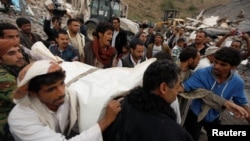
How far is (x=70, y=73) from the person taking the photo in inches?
79.9

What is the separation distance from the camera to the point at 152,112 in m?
1.47

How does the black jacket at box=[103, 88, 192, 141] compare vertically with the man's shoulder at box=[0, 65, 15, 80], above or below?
below

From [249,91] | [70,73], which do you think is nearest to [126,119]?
[70,73]

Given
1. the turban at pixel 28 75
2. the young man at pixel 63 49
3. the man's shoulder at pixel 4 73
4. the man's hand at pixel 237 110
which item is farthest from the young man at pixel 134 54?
the turban at pixel 28 75

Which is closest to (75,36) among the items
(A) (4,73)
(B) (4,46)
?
(B) (4,46)

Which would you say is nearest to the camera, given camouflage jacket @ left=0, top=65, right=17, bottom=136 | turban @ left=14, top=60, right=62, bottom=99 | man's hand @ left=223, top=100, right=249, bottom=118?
turban @ left=14, top=60, right=62, bottom=99

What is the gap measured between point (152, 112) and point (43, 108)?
1.94 ft

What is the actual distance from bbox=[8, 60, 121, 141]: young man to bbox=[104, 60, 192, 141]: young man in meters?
0.07

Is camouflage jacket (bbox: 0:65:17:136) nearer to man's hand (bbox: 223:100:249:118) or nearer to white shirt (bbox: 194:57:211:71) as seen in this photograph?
man's hand (bbox: 223:100:249:118)

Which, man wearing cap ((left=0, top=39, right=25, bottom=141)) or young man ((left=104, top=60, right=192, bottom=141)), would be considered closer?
young man ((left=104, top=60, right=192, bottom=141))

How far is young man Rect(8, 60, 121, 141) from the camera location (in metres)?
1.41

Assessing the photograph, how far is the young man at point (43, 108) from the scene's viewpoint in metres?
1.41

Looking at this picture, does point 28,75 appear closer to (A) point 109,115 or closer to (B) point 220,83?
(A) point 109,115

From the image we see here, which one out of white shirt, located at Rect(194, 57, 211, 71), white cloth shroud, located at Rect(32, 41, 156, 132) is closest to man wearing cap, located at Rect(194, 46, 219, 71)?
white shirt, located at Rect(194, 57, 211, 71)
